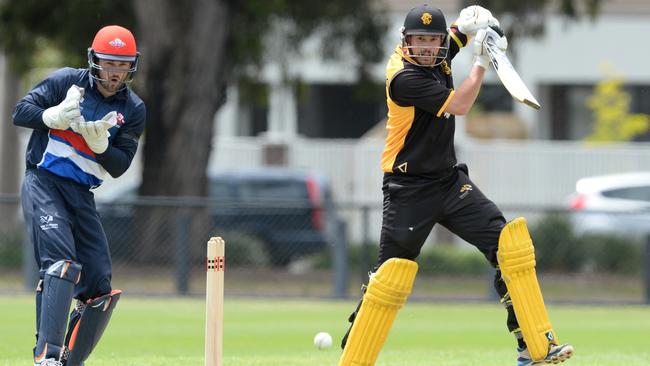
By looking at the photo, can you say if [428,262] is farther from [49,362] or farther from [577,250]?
[49,362]

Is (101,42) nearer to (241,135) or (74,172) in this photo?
(74,172)

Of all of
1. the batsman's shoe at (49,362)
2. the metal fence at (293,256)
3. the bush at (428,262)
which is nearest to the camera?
the batsman's shoe at (49,362)

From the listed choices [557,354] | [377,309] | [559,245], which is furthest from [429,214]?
[559,245]

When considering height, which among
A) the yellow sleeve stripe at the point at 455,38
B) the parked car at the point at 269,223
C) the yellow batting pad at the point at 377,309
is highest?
the yellow sleeve stripe at the point at 455,38

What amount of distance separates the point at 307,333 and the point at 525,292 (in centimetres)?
543

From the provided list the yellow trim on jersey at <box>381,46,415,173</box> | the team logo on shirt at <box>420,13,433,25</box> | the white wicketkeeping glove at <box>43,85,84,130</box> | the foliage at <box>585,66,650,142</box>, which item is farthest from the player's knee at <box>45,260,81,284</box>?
the foliage at <box>585,66,650,142</box>

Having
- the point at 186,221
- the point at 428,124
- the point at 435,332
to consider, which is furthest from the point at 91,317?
the point at 186,221

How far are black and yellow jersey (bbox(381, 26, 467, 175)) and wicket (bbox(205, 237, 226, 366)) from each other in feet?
4.67

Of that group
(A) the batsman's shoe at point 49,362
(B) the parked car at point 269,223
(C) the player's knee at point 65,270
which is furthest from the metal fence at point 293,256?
(A) the batsman's shoe at point 49,362

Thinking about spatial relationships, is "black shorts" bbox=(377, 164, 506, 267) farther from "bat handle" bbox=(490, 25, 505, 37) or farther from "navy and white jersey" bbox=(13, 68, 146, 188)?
"navy and white jersey" bbox=(13, 68, 146, 188)

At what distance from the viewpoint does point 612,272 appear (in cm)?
1955

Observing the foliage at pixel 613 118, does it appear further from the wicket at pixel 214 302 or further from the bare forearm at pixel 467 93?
the wicket at pixel 214 302

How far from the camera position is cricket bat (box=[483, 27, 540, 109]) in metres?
7.43

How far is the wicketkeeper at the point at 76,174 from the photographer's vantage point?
7.50m
